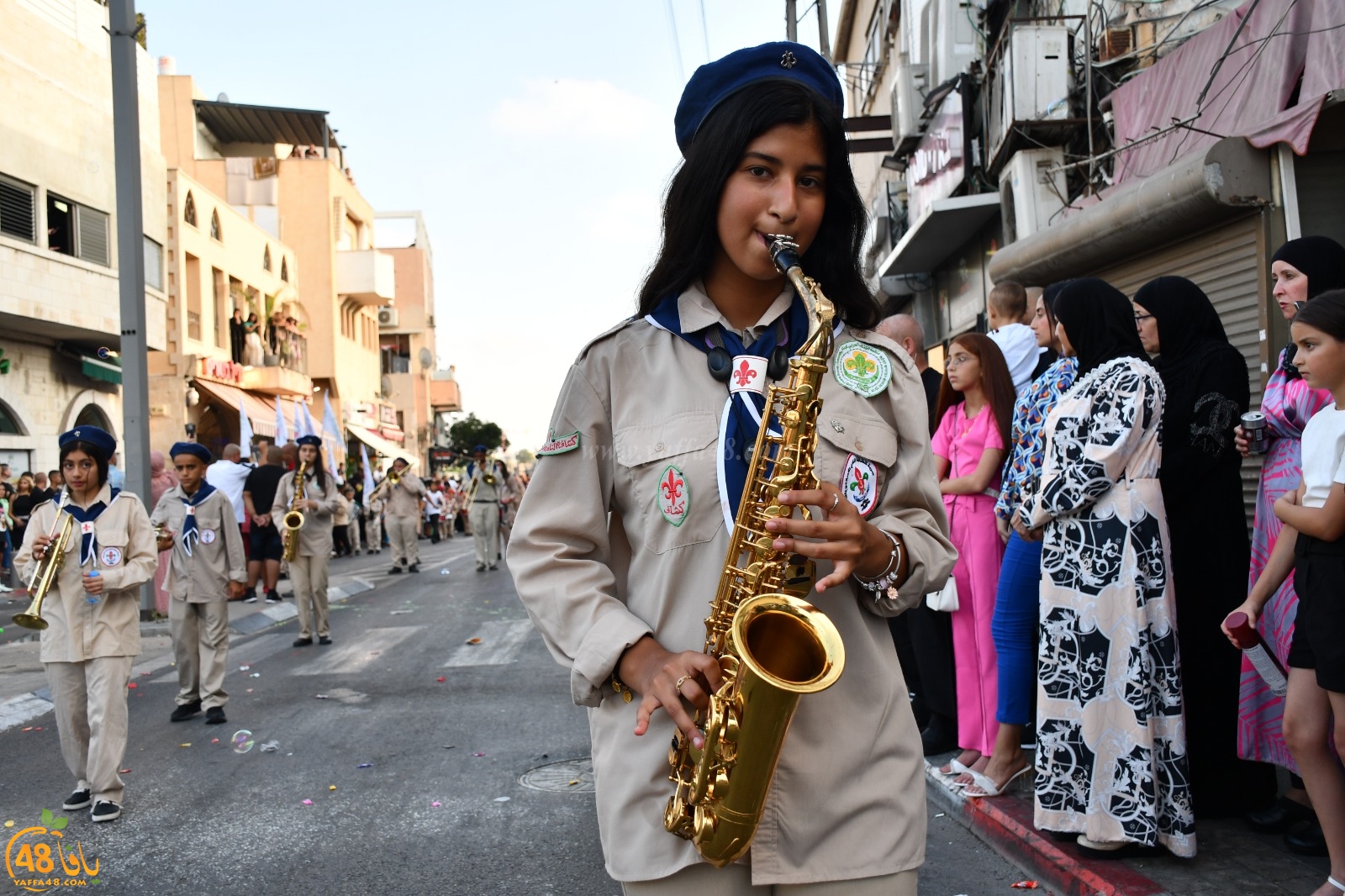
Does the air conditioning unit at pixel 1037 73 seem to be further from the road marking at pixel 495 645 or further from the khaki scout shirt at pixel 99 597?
the khaki scout shirt at pixel 99 597

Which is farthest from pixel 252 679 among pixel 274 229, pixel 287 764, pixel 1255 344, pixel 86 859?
pixel 274 229

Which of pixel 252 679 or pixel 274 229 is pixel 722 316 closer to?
pixel 252 679

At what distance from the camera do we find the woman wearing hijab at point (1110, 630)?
3990 mm

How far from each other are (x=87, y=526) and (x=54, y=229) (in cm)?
1937

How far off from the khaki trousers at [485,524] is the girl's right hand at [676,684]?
17642 mm

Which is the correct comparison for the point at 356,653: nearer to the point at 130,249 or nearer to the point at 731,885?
the point at 130,249

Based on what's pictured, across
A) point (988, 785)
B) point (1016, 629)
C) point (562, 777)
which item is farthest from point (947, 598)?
point (562, 777)

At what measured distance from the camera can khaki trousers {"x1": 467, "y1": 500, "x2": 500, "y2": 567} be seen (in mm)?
19094

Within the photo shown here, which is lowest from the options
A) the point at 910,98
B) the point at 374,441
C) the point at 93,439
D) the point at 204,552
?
the point at 204,552

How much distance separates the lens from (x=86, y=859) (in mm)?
4762

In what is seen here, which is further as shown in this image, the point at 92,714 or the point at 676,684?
the point at 92,714

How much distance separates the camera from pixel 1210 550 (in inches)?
174

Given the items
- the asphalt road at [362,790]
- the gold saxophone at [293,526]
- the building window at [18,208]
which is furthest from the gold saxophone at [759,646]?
the building window at [18,208]

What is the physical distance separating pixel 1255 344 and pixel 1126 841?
4263 millimetres
